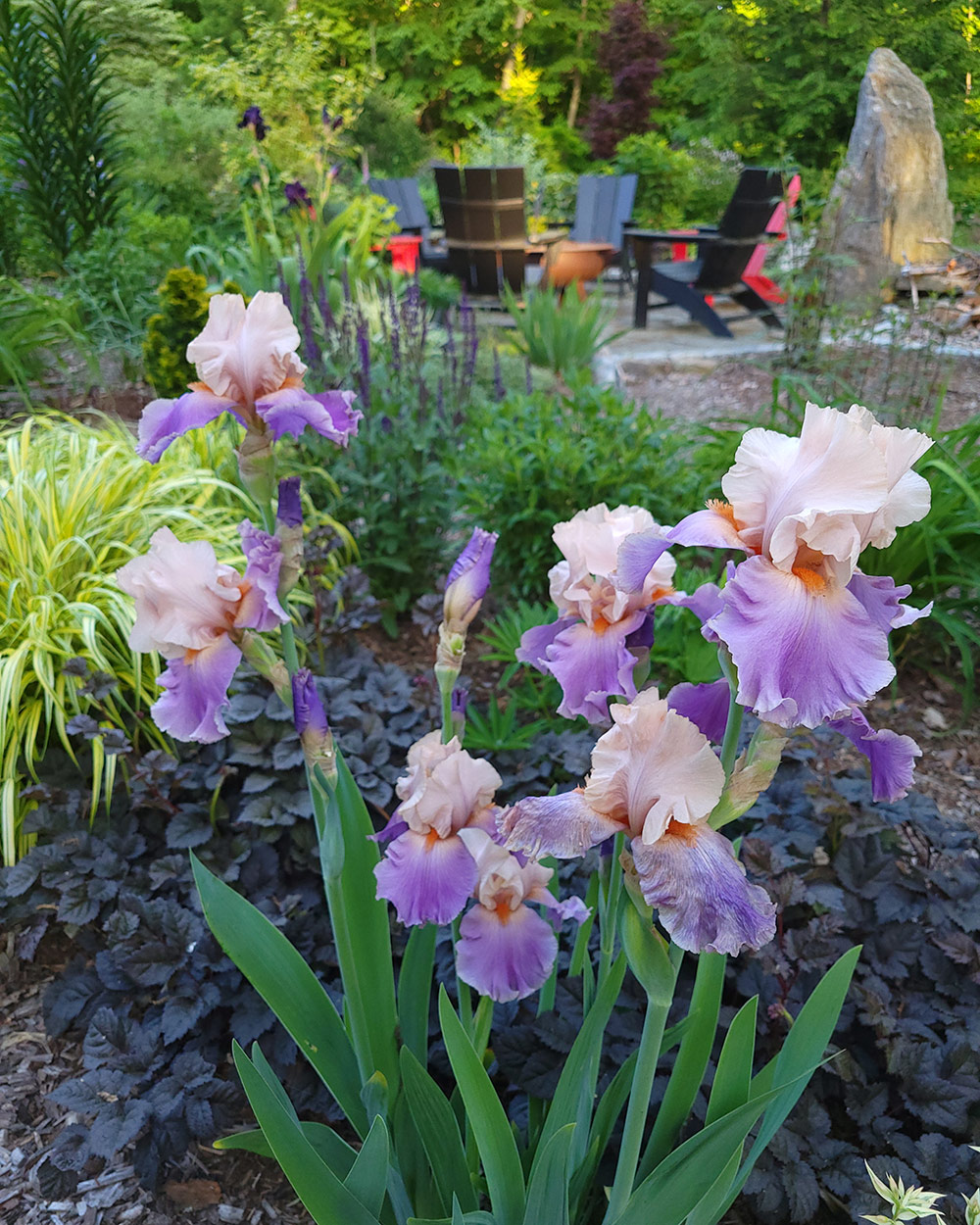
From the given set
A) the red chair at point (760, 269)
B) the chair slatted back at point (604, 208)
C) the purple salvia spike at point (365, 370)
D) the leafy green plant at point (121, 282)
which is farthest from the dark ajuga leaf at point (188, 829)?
the chair slatted back at point (604, 208)

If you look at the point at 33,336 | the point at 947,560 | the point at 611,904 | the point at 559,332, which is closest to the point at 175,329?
the point at 33,336

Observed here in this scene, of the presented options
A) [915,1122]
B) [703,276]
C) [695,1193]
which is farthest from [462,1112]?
[703,276]

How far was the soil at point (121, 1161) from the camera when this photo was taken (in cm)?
118

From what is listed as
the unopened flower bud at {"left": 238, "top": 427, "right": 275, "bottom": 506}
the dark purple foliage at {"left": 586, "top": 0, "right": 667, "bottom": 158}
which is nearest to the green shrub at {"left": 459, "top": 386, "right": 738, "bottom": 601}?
the unopened flower bud at {"left": 238, "top": 427, "right": 275, "bottom": 506}

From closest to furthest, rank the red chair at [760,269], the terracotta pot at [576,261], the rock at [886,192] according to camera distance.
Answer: the rock at [886,192], the red chair at [760,269], the terracotta pot at [576,261]

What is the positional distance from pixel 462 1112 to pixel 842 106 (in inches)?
124

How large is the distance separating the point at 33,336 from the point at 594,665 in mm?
3891

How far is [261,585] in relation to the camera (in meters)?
0.75

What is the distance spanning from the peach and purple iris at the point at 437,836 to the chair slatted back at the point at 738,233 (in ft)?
17.9

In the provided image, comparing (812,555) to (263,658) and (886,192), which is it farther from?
(886,192)

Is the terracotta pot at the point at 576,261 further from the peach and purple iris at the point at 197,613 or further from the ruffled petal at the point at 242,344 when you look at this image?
the peach and purple iris at the point at 197,613

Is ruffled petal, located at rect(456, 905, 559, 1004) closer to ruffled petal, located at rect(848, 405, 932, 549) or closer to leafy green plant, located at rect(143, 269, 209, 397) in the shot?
ruffled petal, located at rect(848, 405, 932, 549)

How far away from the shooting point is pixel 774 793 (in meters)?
1.48

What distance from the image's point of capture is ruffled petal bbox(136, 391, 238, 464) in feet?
2.56
